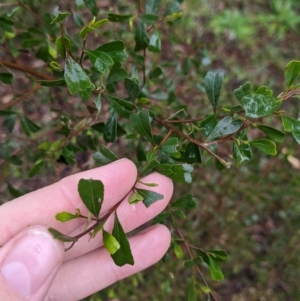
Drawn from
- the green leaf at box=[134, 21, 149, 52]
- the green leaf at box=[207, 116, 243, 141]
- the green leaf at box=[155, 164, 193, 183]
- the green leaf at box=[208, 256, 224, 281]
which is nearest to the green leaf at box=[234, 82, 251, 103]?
the green leaf at box=[207, 116, 243, 141]

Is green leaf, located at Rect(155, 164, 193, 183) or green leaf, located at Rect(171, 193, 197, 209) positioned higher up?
green leaf, located at Rect(155, 164, 193, 183)

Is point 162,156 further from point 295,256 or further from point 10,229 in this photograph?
point 295,256

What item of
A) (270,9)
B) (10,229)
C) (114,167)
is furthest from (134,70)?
(270,9)

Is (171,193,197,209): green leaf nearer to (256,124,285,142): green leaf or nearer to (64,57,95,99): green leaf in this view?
(256,124,285,142): green leaf

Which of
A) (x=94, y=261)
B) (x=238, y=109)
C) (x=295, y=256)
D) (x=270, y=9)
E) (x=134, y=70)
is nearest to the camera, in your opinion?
(x=238, y=109)

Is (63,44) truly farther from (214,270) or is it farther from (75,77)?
(214,270)

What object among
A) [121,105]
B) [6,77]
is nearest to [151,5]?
[121,105]

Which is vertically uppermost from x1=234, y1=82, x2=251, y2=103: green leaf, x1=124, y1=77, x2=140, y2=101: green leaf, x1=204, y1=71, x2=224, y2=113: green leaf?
x1=234, y1=82, x2=251, y2=103: green leaf
